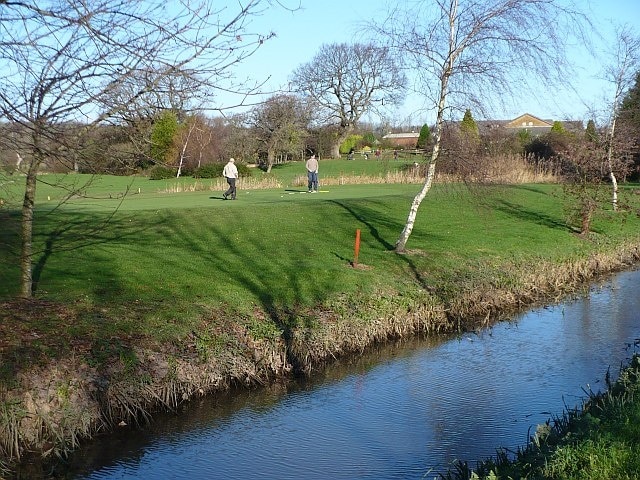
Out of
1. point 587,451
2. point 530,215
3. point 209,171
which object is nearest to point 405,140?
point 209,171

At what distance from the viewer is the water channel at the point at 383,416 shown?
28.9 ft

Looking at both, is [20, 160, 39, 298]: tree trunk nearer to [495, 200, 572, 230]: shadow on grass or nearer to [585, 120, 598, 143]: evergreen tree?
[495, 200, 572, 230]: shadow on grass

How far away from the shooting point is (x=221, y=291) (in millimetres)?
13117

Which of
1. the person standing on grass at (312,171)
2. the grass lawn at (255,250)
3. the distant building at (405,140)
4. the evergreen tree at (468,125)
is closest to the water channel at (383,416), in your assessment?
the grass lawn at (255,250)

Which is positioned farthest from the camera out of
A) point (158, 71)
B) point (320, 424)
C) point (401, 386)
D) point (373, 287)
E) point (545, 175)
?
point (545, 175)

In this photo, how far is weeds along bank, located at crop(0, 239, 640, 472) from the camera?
888 cm

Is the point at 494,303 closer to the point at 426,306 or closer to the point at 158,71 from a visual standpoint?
the point at 426,306

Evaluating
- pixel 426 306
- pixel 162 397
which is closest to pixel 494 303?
pixel 426 306

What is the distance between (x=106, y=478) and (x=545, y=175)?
3856 centimetres

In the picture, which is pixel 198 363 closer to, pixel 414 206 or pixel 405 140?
pixel 414 206

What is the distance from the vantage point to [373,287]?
14.8 meters

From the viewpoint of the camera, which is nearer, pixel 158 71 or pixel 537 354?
pixel 158 71

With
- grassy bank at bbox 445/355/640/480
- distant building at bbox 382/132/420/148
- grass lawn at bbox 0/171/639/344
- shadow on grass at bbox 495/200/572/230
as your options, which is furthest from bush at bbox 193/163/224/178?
grassy bank at bbox 445/355/640/480

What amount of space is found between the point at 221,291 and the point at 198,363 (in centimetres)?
251
